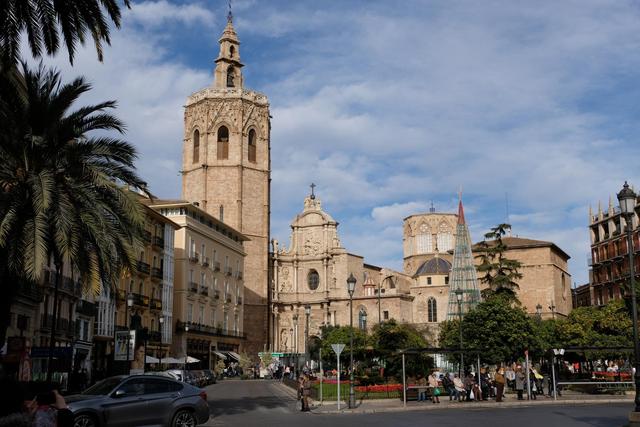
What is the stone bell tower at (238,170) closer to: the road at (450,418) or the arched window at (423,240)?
the arched window at (423,240)

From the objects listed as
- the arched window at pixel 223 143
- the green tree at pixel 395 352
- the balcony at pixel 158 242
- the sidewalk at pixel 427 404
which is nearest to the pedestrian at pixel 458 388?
the sidewalk at pixel 427 404

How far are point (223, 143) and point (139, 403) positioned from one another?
217ft

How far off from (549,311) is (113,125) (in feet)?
246

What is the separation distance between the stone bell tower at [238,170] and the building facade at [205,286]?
2787 mm

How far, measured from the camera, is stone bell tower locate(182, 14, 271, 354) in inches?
3061

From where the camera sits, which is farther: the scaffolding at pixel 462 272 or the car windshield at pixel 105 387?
the scaffolding at pixel 462 272

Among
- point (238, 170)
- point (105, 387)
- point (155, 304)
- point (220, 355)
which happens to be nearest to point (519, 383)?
point (105, 387)

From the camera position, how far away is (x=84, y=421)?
14.5 metres

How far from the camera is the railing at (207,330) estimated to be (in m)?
59.3

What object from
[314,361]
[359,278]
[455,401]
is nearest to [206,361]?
[314,361]

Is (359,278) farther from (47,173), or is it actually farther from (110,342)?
(47,173)

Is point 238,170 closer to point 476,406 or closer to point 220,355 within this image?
point 220,355

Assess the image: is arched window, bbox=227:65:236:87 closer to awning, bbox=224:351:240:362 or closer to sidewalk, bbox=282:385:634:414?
awning, bbox=224:351:240:362

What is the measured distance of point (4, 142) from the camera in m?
17.2
